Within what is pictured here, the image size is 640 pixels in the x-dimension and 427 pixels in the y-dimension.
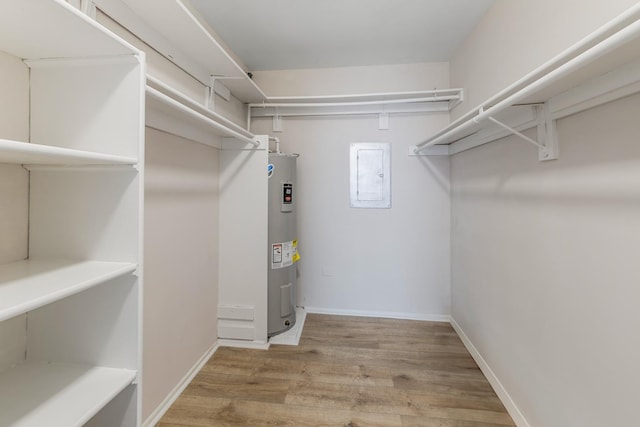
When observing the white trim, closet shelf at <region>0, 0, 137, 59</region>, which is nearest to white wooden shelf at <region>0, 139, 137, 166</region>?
closet shelf at <region>0, 0, 137, 59</region>

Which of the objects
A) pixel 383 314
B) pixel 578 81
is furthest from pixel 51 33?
pixel 383 314

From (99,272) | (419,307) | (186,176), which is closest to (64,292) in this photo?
(99,272)

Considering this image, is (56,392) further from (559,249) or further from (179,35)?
(559,249)

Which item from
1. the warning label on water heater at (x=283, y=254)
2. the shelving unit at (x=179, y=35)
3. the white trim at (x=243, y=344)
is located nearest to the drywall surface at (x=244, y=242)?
the white trim at (x=243, y=344)

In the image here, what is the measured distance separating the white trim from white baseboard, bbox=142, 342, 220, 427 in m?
0.10

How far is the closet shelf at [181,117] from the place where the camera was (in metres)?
1.20

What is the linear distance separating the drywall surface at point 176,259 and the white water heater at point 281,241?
1.53 ft

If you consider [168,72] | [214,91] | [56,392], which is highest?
[214,91]

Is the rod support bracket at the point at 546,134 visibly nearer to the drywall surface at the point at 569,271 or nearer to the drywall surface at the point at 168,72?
the drywall surface at the point at 569,271

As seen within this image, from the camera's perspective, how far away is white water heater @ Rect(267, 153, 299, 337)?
7.63ft

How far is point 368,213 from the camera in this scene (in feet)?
9.19

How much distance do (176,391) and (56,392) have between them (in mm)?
1061

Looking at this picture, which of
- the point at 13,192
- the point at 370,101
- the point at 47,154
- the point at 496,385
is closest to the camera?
the point at 47,154

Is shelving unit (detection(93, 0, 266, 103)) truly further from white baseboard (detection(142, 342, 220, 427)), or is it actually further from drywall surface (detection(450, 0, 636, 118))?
white baseboard (detection(142, 342, 220, 427))
